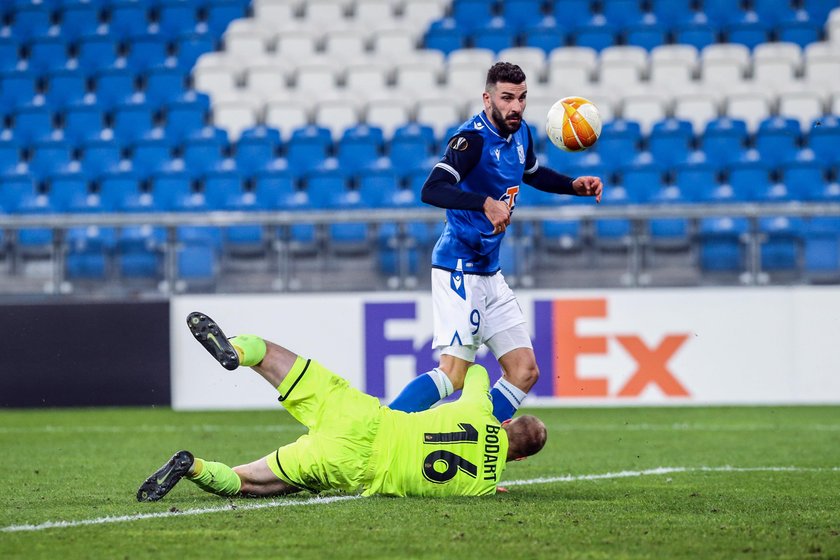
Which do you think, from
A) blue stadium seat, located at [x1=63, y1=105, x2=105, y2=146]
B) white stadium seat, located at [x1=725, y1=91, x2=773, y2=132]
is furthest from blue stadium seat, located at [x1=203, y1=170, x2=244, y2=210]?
white stadium seat, located at [x1=725, y1=91, x2=773, y2=132]

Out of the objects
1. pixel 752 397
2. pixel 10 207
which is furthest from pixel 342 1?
pixel 752 397

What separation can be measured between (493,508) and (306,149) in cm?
1070

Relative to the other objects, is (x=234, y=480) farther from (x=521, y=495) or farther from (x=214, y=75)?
(x=214, y=75)

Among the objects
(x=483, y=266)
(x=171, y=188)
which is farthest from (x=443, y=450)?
(x=171, y=188)

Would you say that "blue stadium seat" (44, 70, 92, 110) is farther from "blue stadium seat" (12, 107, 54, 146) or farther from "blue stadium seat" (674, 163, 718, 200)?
"blue stadium seat" (674, 163, 718, 200)

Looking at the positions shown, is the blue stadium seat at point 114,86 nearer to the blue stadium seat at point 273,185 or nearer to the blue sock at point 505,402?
the blue stadium seat at point 273,185

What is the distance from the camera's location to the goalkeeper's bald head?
6680 millimetres

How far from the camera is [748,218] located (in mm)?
11961

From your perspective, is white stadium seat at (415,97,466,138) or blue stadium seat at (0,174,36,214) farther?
white stadium seat at (415,97,466,138)

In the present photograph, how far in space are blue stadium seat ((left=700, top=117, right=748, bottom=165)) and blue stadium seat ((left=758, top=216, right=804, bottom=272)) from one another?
13.6 feet

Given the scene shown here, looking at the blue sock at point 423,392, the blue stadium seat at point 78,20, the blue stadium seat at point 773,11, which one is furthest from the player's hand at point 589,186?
the blue stadium seat at point 78,20

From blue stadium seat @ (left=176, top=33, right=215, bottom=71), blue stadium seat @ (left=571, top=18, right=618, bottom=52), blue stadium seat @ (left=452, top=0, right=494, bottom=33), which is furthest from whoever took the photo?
blue stadium seat @ (left=452, top=0, right=494, bottom=33)

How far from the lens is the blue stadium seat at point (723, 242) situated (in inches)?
468

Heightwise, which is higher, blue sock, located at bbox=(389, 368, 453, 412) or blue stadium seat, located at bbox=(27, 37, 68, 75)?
blue stadium seat, located at bbox=(27, 37, 68, 75)
